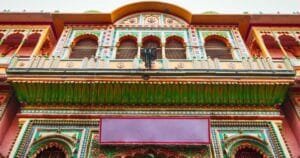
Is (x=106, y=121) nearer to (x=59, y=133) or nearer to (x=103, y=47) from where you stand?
(x=59, y=133)

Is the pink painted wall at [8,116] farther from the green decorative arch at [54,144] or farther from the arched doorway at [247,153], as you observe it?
the arched doorway at [247,153]

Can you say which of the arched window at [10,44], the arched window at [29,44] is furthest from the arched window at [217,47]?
the arched window at [10,44]

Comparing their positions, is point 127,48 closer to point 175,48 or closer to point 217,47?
point 175,48

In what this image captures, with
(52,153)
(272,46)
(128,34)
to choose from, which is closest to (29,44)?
(128,34)

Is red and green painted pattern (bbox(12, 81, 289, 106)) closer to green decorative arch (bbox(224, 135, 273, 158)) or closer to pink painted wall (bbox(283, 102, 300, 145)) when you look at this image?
pink painted wall (bbox(283, 102, 300, 145))

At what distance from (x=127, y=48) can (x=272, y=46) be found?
563 cm

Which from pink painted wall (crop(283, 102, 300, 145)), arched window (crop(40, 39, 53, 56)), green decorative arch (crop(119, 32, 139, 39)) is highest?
green decorative arch (crop(119, 32, 139, 39))

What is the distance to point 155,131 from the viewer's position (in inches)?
339

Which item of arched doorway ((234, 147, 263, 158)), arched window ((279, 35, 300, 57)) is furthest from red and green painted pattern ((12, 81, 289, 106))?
arched window ((279, 35, 300, 57))

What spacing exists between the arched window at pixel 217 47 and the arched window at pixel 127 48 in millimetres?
2595

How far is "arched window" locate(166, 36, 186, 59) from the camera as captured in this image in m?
11.4

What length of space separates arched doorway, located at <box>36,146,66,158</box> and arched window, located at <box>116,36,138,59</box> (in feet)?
12.9

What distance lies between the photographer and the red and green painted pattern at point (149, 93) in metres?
9.32

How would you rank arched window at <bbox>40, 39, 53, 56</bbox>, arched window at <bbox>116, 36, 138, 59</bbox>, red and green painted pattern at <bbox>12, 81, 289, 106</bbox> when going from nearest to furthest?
red and green painted pattern at <bbox>12, 81, 289, 106</bbox>
arched window at <bbox>116, 36, 138, 59</bbox>
arched window at <bbox>40, 39, 53, 56</bbox>
